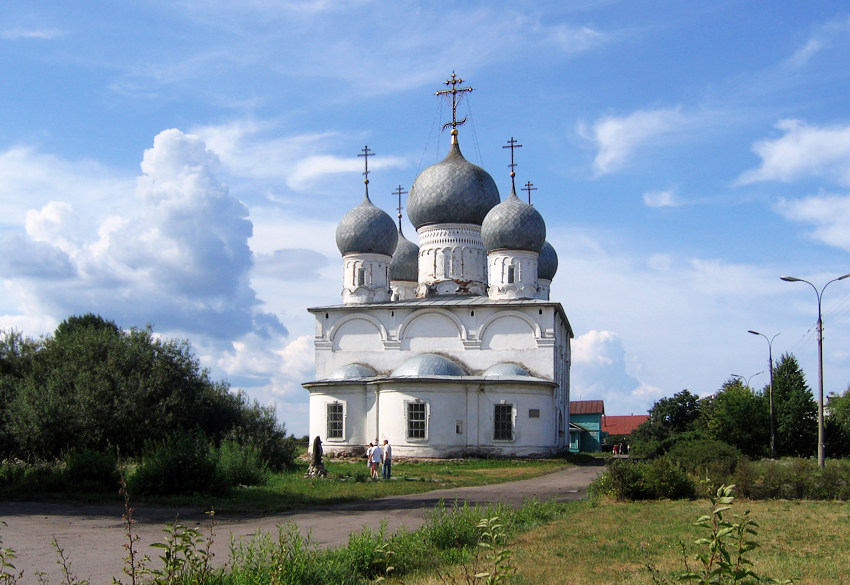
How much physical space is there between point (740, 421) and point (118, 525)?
75.3ft

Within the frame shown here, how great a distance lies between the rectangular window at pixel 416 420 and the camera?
30.1m

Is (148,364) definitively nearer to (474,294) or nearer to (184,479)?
(184,479)

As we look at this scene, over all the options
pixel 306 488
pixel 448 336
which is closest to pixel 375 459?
pixel 306 488

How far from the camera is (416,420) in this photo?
99.1 ft

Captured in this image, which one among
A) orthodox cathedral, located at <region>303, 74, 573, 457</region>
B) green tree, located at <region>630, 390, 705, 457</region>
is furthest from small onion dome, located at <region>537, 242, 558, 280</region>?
green tree, located at <region>630, 390, 705, 457</region>

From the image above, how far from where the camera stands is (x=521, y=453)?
30375mm

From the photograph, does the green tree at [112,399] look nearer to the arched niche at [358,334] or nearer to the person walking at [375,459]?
the person walking at [375,459]

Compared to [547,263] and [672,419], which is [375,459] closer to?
[672,419]

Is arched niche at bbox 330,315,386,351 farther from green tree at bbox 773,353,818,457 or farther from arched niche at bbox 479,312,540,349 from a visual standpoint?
green tree at bbox 773,353,818,457

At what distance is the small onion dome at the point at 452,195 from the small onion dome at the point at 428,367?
24.6 feet

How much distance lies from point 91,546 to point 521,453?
2156 cm

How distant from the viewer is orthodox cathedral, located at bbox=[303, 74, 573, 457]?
30.4 meters

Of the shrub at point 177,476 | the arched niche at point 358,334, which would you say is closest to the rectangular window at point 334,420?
the arched niche at point 358,334

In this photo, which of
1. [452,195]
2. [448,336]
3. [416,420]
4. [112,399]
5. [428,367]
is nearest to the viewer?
[112,399]
